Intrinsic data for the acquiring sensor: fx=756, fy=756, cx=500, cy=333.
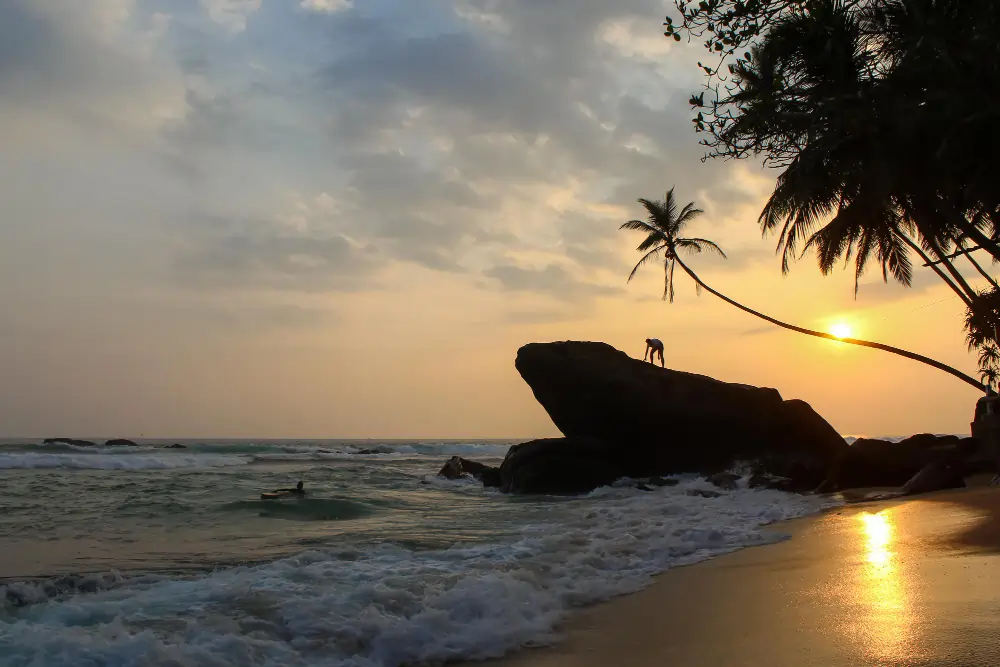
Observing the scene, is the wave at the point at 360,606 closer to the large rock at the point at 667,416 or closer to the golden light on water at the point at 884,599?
the golden light on water at the point at 884,599

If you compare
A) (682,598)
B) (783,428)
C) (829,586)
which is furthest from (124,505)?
(783,428)

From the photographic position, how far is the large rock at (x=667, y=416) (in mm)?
22469

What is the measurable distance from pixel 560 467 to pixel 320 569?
48.1 ft

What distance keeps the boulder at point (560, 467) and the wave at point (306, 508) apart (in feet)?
21.2

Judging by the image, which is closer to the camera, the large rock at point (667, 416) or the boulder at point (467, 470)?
the large rock at point (667, 416)

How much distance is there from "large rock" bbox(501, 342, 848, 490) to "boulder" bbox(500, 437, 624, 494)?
3.6 inches

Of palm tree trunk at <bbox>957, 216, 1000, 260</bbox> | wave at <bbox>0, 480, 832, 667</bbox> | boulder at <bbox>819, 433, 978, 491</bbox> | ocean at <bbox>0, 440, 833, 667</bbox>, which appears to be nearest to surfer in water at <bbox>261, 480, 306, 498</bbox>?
ocean at <bbox>0, 440, 833, 667</bbox>

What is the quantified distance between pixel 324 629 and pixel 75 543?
6.86 metres

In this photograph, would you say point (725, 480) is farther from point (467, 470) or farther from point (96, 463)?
point (96, 463)

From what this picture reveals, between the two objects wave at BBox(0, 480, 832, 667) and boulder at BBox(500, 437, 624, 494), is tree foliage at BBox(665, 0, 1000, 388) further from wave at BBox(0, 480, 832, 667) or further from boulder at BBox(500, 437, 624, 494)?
boulder at BBox(500, 437, 624, 494)

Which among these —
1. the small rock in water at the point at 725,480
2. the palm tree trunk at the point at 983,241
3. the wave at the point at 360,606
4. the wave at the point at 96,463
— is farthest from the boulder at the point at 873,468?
the wave at the point at 96,463

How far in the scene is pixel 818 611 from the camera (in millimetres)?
4961

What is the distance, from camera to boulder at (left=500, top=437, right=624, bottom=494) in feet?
69.9

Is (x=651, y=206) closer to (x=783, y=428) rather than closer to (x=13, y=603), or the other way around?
(x=783, y=428)
